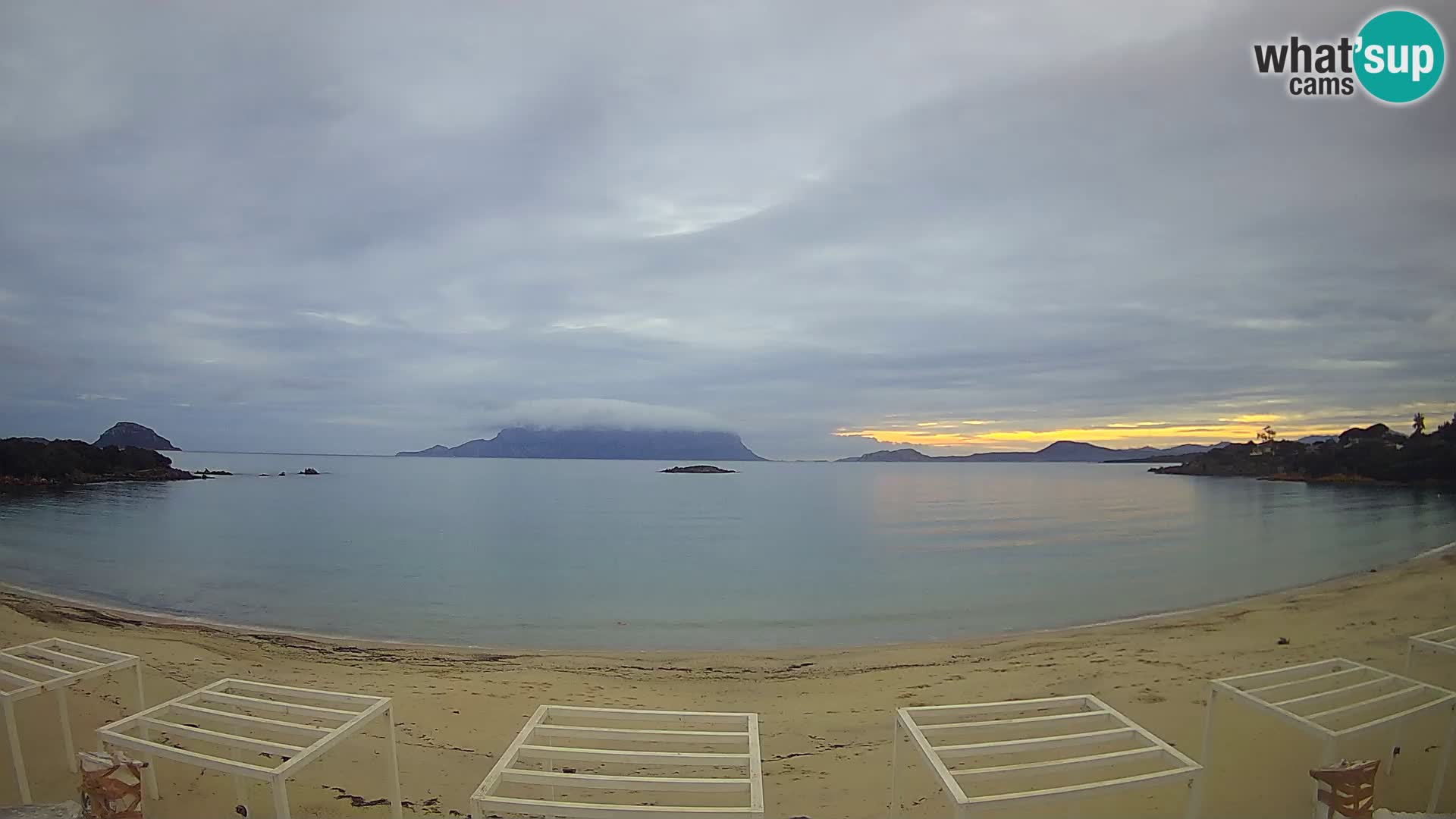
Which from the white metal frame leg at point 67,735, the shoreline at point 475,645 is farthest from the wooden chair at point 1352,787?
the shoreline at point 475,645

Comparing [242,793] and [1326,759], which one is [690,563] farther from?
[1326,759]

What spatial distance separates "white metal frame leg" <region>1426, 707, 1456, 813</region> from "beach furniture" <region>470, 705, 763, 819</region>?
3219mm

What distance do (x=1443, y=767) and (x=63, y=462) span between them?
85.2ft

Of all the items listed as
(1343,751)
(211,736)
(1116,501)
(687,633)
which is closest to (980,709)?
(1343,751)

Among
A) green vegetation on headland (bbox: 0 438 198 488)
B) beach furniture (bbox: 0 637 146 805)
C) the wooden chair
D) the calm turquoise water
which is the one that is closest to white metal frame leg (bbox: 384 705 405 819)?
beach furniture (bbox: 0 637 146 805)

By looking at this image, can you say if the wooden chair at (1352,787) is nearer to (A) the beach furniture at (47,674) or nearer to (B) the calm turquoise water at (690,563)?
(A) the beach furniture at (47,674)

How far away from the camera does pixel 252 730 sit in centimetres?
292

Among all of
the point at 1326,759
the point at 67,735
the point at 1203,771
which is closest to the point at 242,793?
the point at 67,735

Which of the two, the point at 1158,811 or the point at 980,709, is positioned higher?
the point at 980,709

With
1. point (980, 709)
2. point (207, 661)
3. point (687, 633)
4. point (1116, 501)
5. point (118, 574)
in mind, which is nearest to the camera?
point (980, 709)

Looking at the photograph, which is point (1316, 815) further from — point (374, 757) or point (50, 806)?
point (50, 806)

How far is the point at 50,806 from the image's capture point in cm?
276

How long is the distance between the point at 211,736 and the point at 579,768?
191 cm

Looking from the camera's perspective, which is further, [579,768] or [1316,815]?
[579,768]
